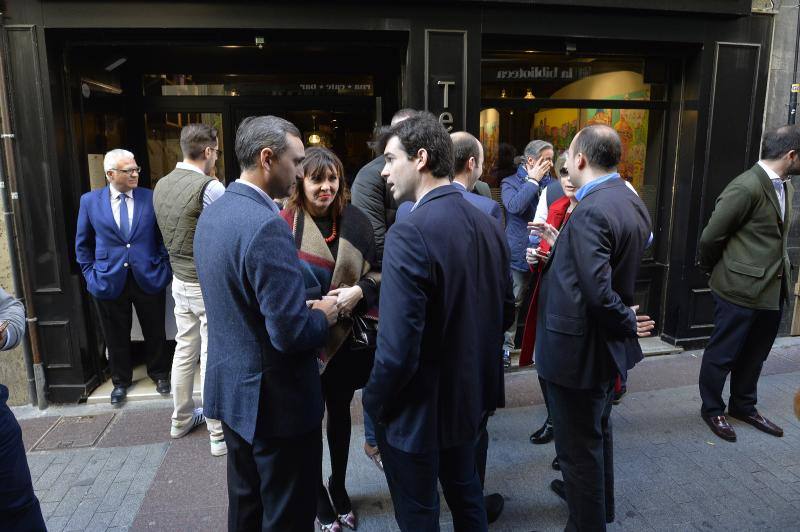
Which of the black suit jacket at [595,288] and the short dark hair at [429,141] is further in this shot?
the black suit jacket at [595,288]

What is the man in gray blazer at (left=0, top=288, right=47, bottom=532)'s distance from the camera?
6.64ft

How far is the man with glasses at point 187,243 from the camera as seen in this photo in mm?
3715

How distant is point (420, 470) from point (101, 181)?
426 cm

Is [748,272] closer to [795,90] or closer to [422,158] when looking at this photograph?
[795,90]

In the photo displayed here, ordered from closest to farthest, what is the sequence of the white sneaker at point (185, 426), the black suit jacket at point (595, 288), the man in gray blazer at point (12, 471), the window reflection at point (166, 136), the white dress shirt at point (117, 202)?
the man in gray blazer at point (12, 471)
the black suit jacket at point (595, 288)
the white sneaker at point (185, 426)
the white dress shirt at point (117, 202)
the window reflection at point (166, 136)

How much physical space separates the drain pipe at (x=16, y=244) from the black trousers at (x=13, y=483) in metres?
2.69

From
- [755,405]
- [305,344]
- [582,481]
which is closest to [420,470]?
[305,344]

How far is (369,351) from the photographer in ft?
9.23

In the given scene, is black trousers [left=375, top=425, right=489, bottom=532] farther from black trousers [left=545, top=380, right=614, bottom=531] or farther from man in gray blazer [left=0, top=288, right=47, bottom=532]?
man in gray blazer [left=0, top=288, right=47, bottom=532]

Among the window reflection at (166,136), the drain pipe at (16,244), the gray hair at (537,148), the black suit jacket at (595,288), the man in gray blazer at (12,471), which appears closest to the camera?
the man in gray blazer at (12,471)

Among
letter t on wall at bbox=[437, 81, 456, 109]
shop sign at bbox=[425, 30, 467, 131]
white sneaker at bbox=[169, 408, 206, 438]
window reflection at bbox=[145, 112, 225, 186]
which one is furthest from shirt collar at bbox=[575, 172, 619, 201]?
window reflection at bbox=[145, 112, 225, 186]

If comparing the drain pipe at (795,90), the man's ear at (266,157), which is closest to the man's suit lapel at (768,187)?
the drain pipe at (795,90)

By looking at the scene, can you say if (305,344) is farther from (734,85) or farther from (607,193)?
(734,85)

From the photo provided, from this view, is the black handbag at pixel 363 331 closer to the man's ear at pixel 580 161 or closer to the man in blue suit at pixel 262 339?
the man in blue suit at pixel 262 339
